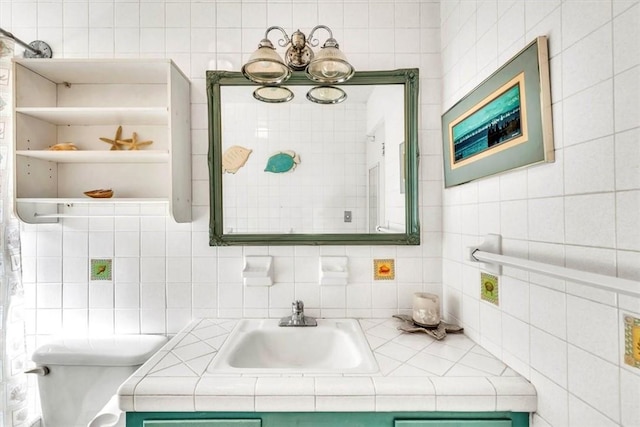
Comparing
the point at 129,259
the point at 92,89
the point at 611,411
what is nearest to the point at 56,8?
the point at 92,89

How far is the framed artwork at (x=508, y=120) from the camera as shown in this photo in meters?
0.79

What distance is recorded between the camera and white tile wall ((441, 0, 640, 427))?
0.61 metres

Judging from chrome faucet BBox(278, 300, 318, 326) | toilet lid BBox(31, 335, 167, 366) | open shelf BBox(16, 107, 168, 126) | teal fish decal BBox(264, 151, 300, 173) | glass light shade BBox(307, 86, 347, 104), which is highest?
A: glass light shade BBox(307, 86, 347, 104)

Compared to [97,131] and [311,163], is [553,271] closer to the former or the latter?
[311,163]

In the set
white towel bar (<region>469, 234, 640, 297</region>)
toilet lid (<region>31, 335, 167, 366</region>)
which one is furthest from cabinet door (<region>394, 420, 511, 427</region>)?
toilet lid (<region>31, 335, 167, 366</region>)

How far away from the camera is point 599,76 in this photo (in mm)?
660

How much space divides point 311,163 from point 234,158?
1.15 feet

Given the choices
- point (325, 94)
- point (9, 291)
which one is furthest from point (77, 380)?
point (325, 94)

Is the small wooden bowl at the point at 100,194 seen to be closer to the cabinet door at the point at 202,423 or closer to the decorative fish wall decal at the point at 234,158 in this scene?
the decorative fish wall decal at the point at 234,158

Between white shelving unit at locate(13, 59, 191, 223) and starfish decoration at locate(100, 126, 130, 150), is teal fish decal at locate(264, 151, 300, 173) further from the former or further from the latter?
starfish decoration at locate(100, 126, 130, 150)

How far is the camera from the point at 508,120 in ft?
2.95

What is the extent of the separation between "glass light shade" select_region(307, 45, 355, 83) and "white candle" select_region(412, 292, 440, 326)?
93cm

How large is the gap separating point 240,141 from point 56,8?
1036 mm

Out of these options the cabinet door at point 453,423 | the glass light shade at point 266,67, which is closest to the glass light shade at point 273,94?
the glass light shade at point 266,67
